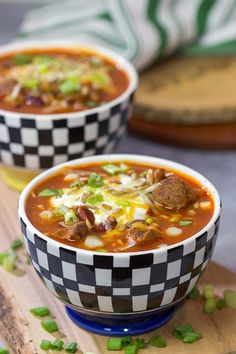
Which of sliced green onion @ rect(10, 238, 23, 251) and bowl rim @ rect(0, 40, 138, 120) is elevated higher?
bowl rim @ rect(0, 40, 138, 120)

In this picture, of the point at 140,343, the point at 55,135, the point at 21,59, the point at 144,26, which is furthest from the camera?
the point at 144,26

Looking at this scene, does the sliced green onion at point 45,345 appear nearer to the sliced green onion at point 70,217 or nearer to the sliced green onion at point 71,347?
the sliced green onion at point 71,347

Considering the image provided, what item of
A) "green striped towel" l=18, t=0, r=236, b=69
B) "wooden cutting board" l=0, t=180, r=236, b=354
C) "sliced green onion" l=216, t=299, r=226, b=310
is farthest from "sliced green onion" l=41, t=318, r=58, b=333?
"green striped towel" l=18, t=0, r=236, b=69

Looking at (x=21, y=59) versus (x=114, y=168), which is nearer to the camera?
(x=114, y=168)

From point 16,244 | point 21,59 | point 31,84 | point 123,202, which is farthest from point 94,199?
point 21,59

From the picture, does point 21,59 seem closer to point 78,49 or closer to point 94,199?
point 78,49

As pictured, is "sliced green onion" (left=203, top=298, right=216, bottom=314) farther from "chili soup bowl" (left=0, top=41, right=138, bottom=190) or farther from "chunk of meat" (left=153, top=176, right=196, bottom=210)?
"chili soup bowl" (left=0, top=41, right=138, bottom=190)
